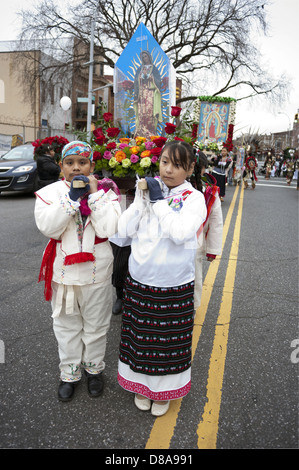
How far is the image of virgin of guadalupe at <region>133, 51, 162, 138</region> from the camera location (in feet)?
11.2

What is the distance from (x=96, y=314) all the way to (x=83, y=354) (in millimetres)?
351

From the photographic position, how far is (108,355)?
2.97m

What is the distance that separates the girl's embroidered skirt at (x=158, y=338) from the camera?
2188 millimetres

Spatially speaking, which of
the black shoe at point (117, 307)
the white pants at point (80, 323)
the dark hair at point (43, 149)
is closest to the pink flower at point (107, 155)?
the white pants at point (80, 323)

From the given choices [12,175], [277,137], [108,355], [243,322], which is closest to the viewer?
[108,355]

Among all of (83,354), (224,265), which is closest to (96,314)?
(83,354)

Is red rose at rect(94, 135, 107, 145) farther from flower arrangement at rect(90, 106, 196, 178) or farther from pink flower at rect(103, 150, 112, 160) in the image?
pink flower at rect(103, 150, 112, 160)

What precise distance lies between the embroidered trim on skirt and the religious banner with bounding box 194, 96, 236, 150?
34.7 ft

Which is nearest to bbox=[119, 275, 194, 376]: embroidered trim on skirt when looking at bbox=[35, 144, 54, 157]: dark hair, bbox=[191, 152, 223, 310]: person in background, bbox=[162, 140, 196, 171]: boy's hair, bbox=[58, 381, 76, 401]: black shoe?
bbox=[58, 381, 76, 401]: black shoe

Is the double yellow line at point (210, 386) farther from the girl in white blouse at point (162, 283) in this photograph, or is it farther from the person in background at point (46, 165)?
the person in background at point (46, 165)

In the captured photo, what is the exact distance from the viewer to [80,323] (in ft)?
7.97

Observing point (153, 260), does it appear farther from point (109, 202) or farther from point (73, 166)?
point (73, 166)
